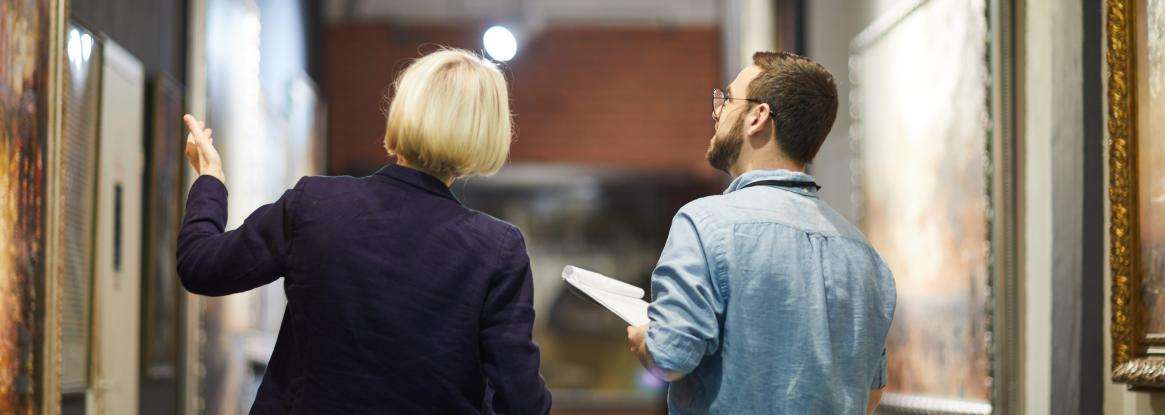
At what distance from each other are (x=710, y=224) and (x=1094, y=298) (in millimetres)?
1034

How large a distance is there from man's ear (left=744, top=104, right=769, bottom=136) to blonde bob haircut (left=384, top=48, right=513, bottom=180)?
0.45 meters

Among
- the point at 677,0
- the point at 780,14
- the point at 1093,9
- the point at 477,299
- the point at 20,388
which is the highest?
the point at 677,0

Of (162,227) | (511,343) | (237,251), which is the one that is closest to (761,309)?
(511,343)

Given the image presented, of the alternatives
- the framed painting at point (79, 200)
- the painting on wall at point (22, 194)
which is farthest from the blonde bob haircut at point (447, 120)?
the framed painting at point (79, 200)

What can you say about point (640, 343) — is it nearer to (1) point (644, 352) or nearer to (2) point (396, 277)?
(1) point (644, 352)

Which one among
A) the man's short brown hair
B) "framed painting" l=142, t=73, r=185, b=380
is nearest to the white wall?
"framed painting" l=142, t=73, r=185, b=380

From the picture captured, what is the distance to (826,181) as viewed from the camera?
5012 mm

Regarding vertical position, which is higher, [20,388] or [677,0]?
[677,0]

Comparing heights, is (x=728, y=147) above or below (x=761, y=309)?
above

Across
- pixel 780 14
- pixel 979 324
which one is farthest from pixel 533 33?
pixel 979 324

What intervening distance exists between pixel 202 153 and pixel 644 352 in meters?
0.78

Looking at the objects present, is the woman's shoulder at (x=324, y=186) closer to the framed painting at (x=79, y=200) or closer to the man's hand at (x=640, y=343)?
the man's hand at (x=640, y=343)

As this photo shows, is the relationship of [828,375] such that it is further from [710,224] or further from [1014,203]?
[1014,203]

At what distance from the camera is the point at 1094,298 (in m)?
2.70
